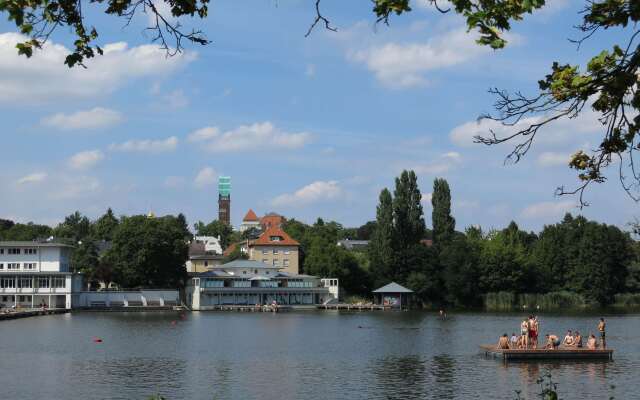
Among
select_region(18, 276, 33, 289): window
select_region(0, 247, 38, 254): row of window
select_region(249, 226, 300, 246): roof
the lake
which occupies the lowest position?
the lake

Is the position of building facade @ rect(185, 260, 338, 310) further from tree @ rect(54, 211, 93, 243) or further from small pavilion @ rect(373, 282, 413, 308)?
tree @ rect(54, 211, 93, 243)

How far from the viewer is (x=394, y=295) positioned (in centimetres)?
12319

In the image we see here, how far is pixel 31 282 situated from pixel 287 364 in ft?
248

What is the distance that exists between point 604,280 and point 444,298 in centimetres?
2396

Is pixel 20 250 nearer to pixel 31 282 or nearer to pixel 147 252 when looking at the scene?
pixel 31 282

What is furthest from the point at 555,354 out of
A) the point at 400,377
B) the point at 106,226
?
the point at 106,226

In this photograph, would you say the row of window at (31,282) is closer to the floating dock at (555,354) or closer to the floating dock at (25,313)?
the floating dock at (25,313)

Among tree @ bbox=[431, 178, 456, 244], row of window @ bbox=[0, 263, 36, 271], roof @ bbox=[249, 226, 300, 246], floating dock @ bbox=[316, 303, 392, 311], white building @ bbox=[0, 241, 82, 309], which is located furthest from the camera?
roof @ bbox=[249, 226, 300, 246]

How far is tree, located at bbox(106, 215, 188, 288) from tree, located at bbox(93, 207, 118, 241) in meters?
63.7

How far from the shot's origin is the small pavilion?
120 m

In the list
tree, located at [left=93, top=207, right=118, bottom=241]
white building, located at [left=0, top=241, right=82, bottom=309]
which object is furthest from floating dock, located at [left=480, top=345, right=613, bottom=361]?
tree, located at [left=93, top=207, right=118, bottom=241]

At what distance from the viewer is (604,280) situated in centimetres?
12262

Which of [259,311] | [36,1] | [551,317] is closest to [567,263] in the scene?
[551,317]

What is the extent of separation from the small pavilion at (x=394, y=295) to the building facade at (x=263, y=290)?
28.7 ft
